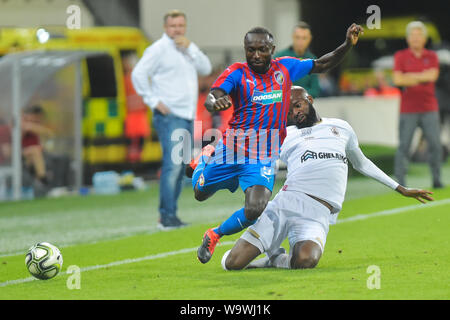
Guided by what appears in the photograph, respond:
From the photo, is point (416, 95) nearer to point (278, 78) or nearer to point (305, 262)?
point (278, 78)

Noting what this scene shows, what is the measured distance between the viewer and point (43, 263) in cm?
766

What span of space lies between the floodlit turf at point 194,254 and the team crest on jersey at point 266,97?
1329 mm

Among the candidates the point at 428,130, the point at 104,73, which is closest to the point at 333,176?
the point at 428,130

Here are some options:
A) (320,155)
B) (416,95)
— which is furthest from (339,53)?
(416,95)

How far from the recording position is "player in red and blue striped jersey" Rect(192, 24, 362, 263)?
7793mm

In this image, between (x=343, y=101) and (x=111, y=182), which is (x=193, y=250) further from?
(x=343, y=101)

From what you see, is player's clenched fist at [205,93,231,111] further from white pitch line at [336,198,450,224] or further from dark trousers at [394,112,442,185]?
dark trousers at [394,112,442,185]

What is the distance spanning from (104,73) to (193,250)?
856 centimetres

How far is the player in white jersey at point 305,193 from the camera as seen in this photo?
786cm

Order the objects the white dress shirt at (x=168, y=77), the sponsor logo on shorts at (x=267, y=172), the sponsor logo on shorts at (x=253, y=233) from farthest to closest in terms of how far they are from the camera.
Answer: the white dress shirt at (x=168, y=77)
the sponsor logo on shorts at (x=267, y=172)
the sponsor logo on shorts at (x=253, y=233)

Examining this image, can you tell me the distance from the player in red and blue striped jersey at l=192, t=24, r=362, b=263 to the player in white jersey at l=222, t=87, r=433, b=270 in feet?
0.54

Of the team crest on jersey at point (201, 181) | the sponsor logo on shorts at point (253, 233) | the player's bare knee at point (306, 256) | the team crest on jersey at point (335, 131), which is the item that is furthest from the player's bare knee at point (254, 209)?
the team crest on jersey at point (335, 131)

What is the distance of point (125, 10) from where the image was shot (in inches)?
974

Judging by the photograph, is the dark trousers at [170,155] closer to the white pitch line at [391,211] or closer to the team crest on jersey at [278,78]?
the white pitch line at [391,211]
